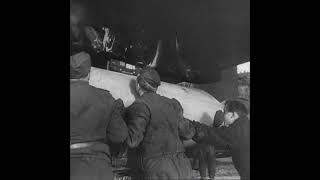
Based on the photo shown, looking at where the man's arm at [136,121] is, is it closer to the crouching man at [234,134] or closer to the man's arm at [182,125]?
the man's arm at [182,125]

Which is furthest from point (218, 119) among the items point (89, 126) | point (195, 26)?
point (89, 126)

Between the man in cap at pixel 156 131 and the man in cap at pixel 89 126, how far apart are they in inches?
3.8

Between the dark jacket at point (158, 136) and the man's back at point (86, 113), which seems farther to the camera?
the dark jacket at point (158, 136)

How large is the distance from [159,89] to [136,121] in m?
0.27

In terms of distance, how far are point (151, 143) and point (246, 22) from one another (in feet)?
2.52

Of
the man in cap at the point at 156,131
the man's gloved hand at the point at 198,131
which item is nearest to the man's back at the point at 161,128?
the man in cap at the point at 156,131

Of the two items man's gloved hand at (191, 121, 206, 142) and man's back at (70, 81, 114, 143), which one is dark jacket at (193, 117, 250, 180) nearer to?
man's gloved hand at (191, 121, 206, 142)

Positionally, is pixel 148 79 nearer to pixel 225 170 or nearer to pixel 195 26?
pixel 195 26

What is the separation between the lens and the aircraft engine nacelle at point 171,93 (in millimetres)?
1760

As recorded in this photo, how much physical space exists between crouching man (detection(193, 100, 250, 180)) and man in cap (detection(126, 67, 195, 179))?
0.16m

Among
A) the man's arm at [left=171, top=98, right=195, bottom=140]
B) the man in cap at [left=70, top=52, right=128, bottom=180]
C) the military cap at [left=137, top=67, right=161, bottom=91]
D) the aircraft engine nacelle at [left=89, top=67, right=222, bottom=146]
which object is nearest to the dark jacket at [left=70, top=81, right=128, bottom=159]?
the man in cap at [left=70, top=52, right=128, bottom=180]

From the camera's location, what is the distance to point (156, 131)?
178 cm
